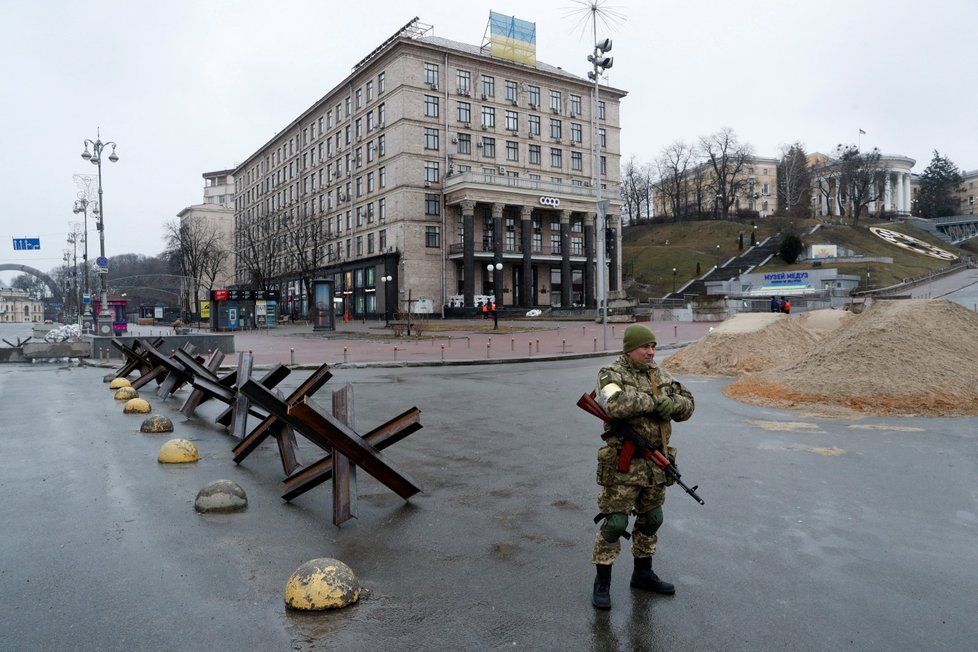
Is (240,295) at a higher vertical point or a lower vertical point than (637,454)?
higher

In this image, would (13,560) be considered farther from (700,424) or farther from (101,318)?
(101,318)

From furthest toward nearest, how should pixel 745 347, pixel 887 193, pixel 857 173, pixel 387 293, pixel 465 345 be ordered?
pixel 887 193 → pixel 857 173 → pixel 387 293 → pixel 465 345 → pixel 745 347

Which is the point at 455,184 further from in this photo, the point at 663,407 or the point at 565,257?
the point at 663,407

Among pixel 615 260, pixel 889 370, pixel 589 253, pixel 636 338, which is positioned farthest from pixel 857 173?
pixel 636 338

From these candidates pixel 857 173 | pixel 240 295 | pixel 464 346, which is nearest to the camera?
pixel 464 346

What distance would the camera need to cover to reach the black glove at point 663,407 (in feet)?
13.1

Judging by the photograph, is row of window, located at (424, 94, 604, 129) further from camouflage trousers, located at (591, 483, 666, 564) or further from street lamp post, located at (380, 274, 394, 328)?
camouflage trousers, located at (591, 483, 666, 564)

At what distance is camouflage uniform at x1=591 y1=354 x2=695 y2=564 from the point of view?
3955mm

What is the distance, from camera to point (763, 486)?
6680 mm

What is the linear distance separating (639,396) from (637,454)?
0.40m

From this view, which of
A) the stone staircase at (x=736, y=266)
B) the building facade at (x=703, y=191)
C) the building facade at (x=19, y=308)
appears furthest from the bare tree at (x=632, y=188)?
the building facade at (x=19, y=308)

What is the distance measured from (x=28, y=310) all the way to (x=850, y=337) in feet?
572

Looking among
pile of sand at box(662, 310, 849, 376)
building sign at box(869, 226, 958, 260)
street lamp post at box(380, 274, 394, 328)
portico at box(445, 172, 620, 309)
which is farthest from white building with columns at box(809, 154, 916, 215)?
pile of sand at box(662, 310, 849, 376)

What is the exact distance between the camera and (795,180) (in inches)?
4513
